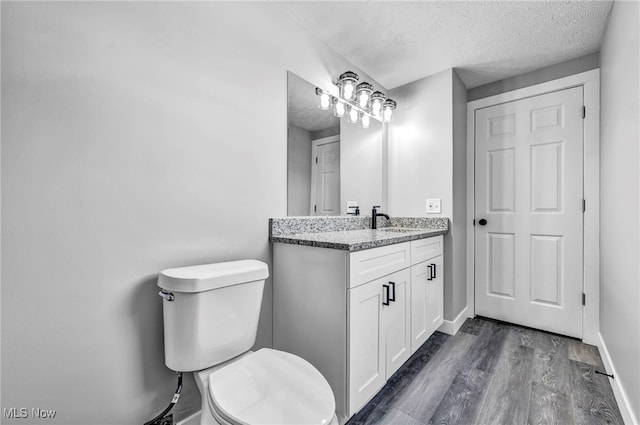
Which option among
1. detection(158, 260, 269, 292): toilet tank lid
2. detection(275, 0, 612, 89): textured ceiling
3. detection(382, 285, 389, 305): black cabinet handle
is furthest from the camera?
detection(275, 0, 612, 89): textured ceiling

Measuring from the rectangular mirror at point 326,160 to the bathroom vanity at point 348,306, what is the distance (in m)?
0.24

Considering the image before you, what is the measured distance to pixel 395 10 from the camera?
159 cm

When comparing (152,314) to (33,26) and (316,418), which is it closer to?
(316,418)

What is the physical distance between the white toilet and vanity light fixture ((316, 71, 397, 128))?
128cm

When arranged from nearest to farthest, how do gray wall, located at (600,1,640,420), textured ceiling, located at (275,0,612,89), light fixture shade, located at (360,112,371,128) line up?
gray wall, located at (600,1,640,420)
textured ceiling, located at (275,0,612,89)
light fixture shade, located at (360,112,371,128)

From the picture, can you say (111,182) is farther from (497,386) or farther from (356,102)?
(497,386)

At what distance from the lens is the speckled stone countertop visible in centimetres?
130

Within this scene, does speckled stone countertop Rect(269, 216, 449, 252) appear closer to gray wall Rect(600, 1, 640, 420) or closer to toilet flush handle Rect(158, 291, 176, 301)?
toilet flush handle Rect(158, 291, 176, 301)

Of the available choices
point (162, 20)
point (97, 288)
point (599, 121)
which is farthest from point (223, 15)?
point (599, 121)

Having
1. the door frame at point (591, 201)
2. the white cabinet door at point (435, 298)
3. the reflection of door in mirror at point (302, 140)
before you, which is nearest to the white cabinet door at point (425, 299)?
the white cabinet door at point (435, 298)

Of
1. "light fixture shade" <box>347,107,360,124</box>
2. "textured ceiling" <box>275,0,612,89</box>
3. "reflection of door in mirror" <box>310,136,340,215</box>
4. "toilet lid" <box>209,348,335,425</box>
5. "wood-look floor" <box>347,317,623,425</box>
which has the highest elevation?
"textured ceiling" <box>275,0,612,89</box>

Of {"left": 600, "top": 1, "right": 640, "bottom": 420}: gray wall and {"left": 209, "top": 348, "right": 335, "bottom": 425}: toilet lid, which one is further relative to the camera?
{"left": 600, "top": 1, "right": 640, "bottom": 420}: gray wall

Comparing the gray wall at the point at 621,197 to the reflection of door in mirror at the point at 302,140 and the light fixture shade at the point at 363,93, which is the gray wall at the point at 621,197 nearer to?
the light fixture shade at the point at 363,93

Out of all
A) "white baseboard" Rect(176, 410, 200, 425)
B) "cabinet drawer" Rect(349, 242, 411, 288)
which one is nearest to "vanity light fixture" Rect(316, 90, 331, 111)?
"cabinet drawer" Rect(349, 242, 411, 288)
